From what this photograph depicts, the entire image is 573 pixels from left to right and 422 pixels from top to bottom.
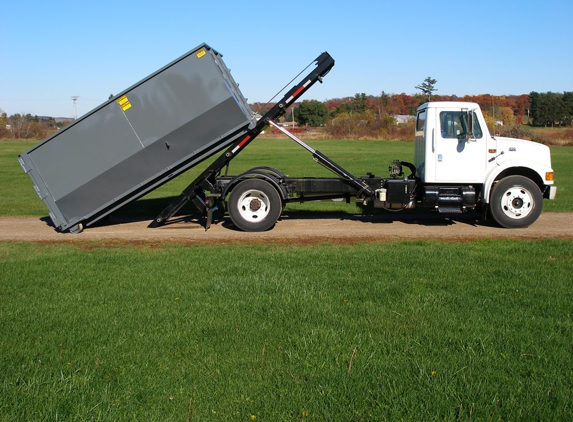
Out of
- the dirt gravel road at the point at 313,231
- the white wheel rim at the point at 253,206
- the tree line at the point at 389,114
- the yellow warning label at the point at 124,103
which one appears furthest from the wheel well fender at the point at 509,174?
the tree line at the point at 389,114

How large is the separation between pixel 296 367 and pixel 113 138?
7.50 meters

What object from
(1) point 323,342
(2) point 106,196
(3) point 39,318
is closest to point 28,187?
(2) point 106,196

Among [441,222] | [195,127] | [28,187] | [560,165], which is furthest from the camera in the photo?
[560,165]

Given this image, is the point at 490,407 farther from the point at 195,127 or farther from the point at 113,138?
the point at 113,138

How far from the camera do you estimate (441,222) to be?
1327 centimetres

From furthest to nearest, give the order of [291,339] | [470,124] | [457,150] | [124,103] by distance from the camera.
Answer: [457,150]
[470,124]
[124,103]
[291,339]

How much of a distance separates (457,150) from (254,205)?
4185 millimetres

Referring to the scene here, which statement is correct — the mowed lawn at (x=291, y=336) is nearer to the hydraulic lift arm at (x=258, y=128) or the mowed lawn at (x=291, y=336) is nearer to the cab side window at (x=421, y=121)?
the hydraulic lift arm at (x=258, y=128)

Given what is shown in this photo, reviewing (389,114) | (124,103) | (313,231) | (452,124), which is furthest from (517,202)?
(389,114)

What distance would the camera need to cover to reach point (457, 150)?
473 inches

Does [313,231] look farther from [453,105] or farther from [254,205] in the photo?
[453,105]

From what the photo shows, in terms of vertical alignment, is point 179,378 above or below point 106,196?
below

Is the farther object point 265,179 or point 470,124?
point 265,179

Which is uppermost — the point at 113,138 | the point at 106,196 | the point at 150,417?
the point at 113,138
